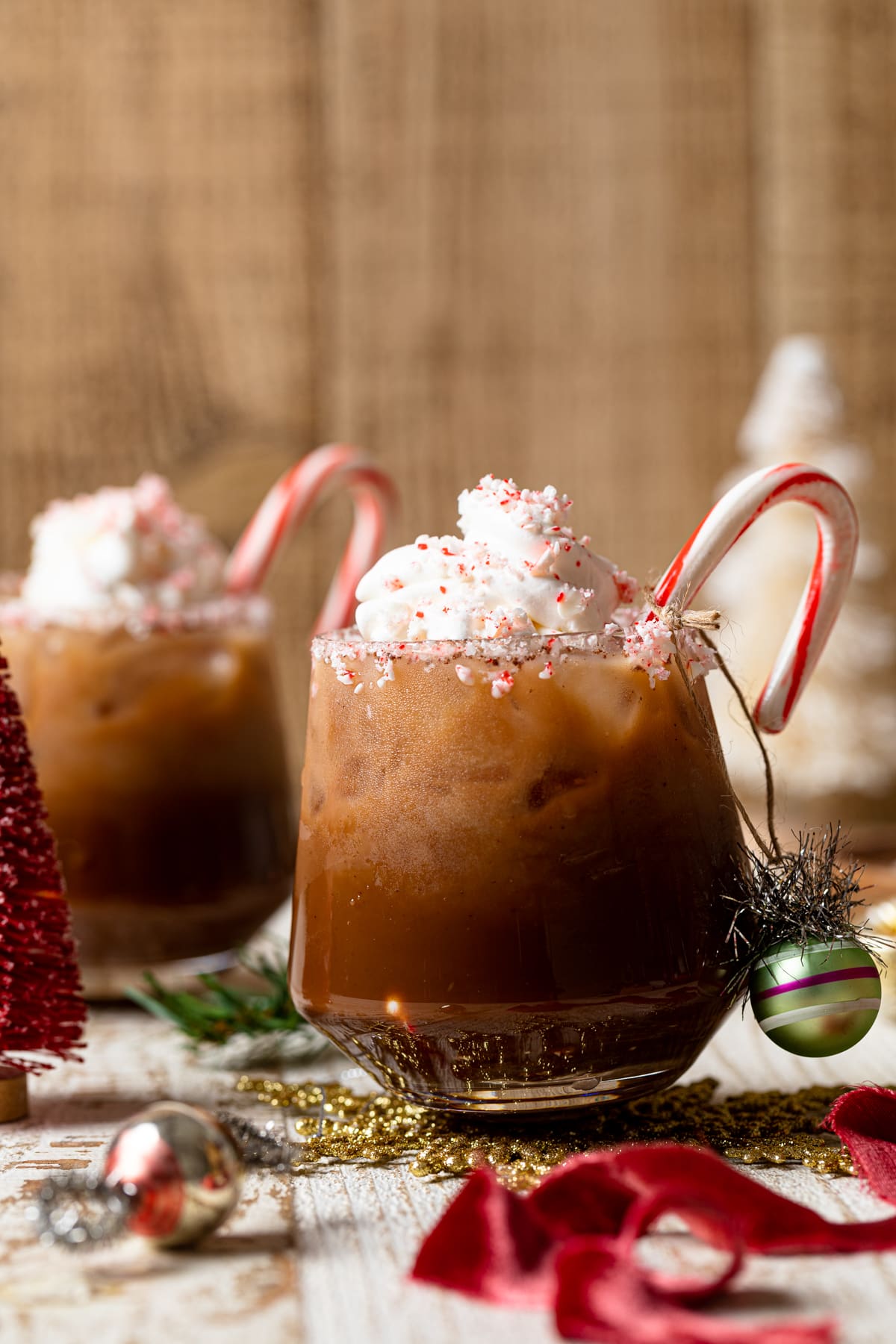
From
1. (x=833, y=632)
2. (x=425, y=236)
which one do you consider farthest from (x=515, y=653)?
(x=425, y=236)

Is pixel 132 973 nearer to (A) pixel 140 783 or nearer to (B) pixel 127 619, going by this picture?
(A) pixel 140 783

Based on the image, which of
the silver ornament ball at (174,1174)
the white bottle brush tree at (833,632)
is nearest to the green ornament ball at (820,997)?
the silver ornament ball at (174,1174)

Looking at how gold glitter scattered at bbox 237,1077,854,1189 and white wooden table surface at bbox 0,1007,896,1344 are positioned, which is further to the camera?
gold glitter scattered at bbox 237,1077,854,1189

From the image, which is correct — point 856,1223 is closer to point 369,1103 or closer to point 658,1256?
point 658,1256

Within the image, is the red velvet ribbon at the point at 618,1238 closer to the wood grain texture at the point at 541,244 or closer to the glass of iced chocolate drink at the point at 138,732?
the glass of iced chocolate drink at the point at 138,732

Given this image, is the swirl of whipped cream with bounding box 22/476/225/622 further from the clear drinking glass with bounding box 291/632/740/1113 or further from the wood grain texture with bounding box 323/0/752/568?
the wood grain texture with bounding box 323/0/752/568

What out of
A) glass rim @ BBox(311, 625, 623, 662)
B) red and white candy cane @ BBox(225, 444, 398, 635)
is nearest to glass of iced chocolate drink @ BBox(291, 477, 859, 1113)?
glass rim @ BBox(311, 625, 623, 662)

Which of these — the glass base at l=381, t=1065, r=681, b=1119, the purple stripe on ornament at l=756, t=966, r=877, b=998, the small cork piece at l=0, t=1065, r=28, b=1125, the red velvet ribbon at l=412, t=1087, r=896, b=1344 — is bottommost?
the small cork piece at l=0, t=1065, r=28, b=1125

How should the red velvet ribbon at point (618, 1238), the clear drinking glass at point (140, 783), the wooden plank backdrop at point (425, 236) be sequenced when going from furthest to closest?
the wooden plank backdrop at point (425, 236) → the clear drinking glass at point (140, 783) → the red velvet ribbon at point (618, 1238)
